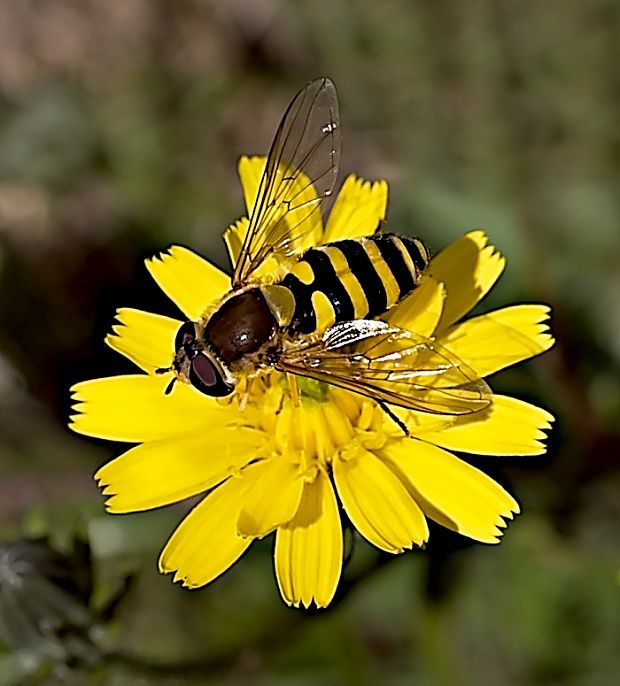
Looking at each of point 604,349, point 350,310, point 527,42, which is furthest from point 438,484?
point 527,42

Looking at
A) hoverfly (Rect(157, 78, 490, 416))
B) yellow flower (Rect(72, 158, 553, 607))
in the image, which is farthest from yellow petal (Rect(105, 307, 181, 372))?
hoverfly (Rect(157, 78, 490, 416))

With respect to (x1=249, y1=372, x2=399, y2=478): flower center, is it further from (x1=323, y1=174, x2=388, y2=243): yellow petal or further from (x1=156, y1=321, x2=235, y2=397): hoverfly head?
(x1=323, y1=174, x2=388, y2=243): yellow petal

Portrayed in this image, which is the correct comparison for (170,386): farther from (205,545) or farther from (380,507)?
(380,507)

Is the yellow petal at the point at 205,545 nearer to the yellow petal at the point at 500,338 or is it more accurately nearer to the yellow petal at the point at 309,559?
the yellow petal at the point at 309,559

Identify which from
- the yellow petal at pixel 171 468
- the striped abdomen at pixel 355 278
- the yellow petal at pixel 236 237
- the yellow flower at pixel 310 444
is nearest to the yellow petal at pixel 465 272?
the yellow flower at pixel 310 444

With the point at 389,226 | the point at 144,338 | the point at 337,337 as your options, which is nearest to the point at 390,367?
the point at 337,337

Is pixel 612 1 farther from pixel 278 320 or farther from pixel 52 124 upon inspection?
pixel 278 320
